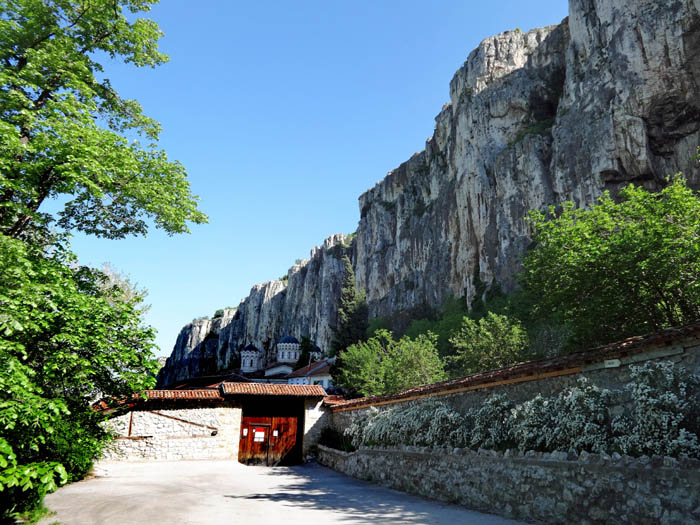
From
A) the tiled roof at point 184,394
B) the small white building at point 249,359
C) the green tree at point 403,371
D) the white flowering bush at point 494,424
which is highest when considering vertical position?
the small white building at point 249,359

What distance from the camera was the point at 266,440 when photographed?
2325 cm

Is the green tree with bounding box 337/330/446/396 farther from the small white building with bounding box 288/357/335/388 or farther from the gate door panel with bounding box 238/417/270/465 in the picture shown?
the small white building with bounding box 288/357/335/388

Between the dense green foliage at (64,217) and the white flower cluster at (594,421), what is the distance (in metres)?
7.43

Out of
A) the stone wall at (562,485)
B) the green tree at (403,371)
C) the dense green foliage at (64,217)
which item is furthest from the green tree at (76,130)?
the green tree at (403,371)

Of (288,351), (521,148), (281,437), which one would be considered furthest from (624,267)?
(288,351)

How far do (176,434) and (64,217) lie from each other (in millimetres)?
13306

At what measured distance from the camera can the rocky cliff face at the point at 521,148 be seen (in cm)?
3591

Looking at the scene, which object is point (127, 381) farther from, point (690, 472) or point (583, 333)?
point (583, 333)

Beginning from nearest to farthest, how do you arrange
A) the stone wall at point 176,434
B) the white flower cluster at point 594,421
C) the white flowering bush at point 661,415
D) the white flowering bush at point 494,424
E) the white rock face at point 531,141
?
the white flowering bush at point 661,415 < the white flower cluster at point 594,421 < the white flowering bush at point 494,424 < the stone wall at point 176,434 < the white rock face at point 531,141

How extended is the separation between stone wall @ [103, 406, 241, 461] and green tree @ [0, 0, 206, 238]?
38.7 ft

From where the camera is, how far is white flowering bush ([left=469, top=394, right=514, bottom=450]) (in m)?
9.93

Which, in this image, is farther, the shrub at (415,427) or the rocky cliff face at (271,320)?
the rocky cliff face at (271,320)

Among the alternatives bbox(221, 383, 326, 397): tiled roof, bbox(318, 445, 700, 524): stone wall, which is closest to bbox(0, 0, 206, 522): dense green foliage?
bbox(318, 445, 700, 524): stone wall

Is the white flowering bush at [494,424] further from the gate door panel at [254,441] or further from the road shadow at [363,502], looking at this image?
the gate door panel at [254,441]
